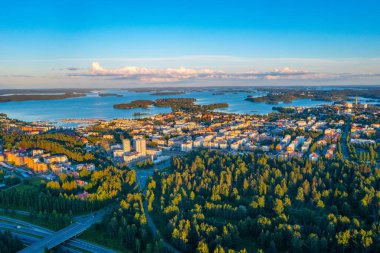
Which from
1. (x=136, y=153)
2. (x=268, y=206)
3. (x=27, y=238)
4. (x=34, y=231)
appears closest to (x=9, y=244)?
(x=27, y=238)

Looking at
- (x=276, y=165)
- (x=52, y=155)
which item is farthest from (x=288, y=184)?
(x=52, y=155)

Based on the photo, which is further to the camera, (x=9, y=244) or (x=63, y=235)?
(x=63, y=235)

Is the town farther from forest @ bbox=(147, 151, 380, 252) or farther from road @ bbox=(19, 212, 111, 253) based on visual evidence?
forest @ bbox=(147, 151, 380, 252)

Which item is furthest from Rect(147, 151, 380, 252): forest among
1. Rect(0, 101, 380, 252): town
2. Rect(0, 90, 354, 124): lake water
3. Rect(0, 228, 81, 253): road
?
Rect(0, 90, 354, 124): lake water

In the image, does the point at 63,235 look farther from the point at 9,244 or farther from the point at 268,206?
the point at 268,206

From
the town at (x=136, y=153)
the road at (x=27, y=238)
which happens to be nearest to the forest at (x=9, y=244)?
the road at (x=27, y=238)

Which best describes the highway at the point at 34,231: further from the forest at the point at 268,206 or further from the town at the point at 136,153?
the forest at the point at 268,206
